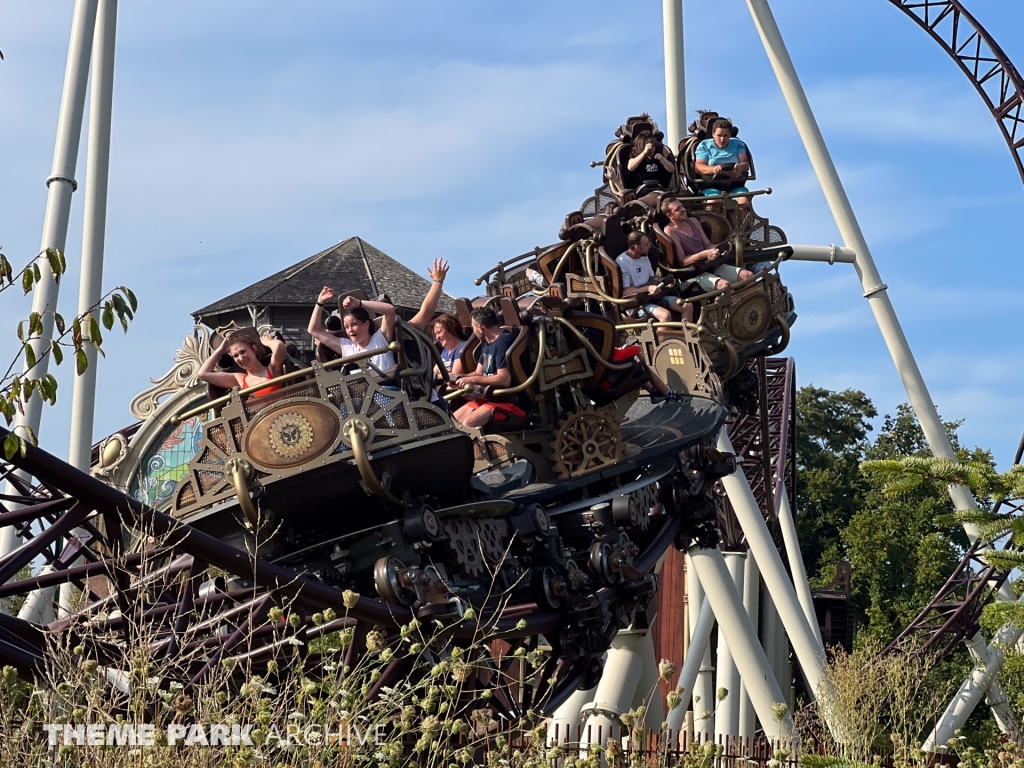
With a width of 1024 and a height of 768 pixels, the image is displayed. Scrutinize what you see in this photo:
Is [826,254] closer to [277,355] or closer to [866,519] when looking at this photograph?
[277,355]

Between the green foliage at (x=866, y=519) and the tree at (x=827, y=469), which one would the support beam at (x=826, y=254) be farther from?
the tree at (x=827, y=469)

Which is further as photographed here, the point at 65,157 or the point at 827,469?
the point at 827,469

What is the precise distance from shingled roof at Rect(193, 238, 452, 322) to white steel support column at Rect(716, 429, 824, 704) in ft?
28.0

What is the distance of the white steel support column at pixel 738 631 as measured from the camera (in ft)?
40.1

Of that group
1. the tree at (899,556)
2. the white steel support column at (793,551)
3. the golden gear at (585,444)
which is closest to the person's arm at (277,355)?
the golden gear at (585,444)

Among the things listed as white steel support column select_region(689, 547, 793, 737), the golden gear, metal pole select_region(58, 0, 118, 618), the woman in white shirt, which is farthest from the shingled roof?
the woman in white shirt

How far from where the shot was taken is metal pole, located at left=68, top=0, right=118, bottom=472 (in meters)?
8.64

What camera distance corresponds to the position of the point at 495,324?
842cm

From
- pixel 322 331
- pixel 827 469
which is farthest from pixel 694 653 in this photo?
pixel 827 469

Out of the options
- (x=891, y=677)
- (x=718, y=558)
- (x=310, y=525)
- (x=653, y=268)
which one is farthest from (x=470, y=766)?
(x=891, y=677)

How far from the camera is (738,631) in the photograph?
12.4 metres

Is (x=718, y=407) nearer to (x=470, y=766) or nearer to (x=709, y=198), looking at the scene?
(x=709, y=198)

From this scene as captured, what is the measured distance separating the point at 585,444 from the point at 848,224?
24.8 ft

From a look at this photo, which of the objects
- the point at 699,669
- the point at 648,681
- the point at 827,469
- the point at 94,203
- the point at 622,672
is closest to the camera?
the point at 94,203
